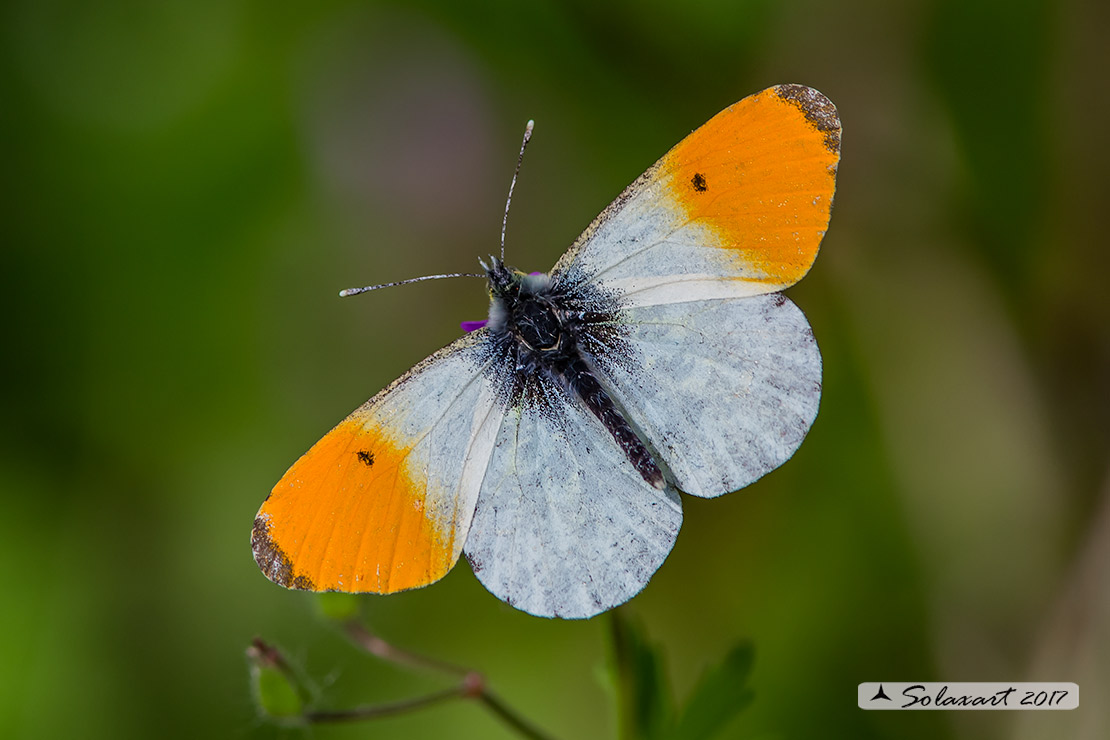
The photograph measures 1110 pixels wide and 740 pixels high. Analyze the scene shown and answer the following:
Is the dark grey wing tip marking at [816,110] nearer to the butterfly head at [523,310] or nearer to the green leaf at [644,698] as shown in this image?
the butterfly head at [523,310]

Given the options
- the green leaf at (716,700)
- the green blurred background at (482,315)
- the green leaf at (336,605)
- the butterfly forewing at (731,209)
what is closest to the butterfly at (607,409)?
the butterfly forewing at (731,209)

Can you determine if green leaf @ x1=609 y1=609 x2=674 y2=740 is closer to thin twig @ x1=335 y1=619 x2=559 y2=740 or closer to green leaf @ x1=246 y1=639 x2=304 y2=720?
thin twig @ x1=335 y1=619 x2=559 y2=740

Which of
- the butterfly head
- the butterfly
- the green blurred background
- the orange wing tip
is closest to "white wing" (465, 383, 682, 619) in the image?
the butterfly

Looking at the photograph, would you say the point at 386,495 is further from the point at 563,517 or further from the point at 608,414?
the point at 608,414

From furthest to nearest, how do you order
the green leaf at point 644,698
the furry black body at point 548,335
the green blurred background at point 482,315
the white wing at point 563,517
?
the green blurred background at point 482,315, the green leaf at point 644,698, the furry black body at point 548,335, the white wing at point 563,517

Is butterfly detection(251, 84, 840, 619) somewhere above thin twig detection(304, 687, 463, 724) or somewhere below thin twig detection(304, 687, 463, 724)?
above

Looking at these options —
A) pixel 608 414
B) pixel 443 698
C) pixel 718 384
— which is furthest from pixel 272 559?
pixel 718 384
